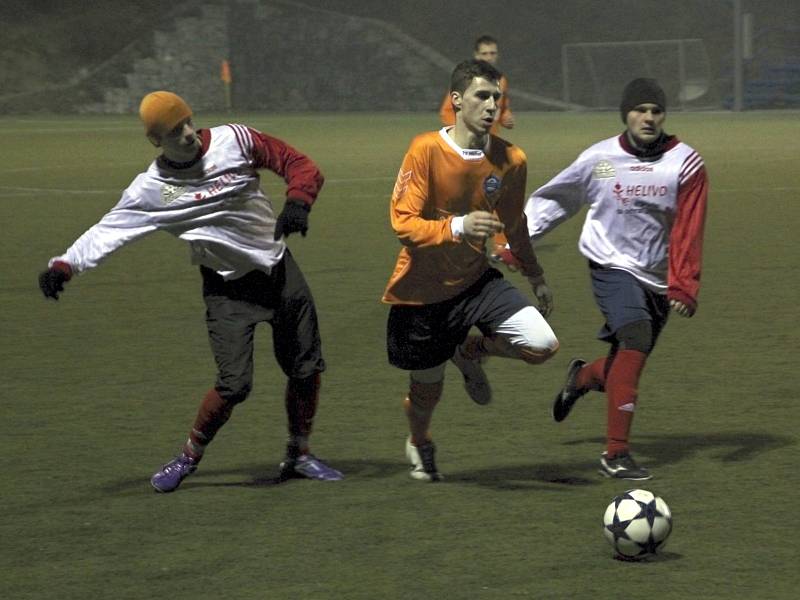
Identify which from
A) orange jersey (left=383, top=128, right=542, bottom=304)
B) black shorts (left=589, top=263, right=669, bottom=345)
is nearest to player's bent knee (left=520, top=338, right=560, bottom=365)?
orange jersey (left=383, top=128, right=542, bottom=304)

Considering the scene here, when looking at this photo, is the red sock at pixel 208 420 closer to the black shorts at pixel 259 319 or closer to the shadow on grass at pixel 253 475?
the black shorts at pixel 259 319

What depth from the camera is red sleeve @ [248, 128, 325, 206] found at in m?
6.00

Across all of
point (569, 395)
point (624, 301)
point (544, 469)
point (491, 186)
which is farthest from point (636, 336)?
point (491, 186)

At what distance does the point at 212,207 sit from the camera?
6211mm

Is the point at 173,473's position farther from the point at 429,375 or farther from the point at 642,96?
the point at 642,96

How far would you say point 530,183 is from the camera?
68.4ft

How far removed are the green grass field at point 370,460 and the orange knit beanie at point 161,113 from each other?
1413 millimetres

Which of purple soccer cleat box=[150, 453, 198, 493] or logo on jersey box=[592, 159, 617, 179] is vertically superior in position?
logo on jersey box=[592, 159, 617, 179]

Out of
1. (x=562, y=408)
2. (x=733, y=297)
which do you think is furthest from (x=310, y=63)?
(x=562, y=408)

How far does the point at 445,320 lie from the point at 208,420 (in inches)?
39.3

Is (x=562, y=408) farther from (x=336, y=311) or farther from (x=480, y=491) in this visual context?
(x=336, y=311)

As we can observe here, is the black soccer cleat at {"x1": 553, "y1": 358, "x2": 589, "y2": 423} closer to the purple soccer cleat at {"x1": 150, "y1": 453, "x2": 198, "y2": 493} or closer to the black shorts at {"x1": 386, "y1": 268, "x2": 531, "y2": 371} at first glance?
the black shorts at {"x1": 386, "y1": 268, "x2": 531, "y2": 371}

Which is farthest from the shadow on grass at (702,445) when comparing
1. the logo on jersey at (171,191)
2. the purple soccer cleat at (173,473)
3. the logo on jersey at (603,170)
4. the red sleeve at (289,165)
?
the logo on jersey at (171,191)

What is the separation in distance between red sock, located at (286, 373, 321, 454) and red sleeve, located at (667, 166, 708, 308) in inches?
57.6
